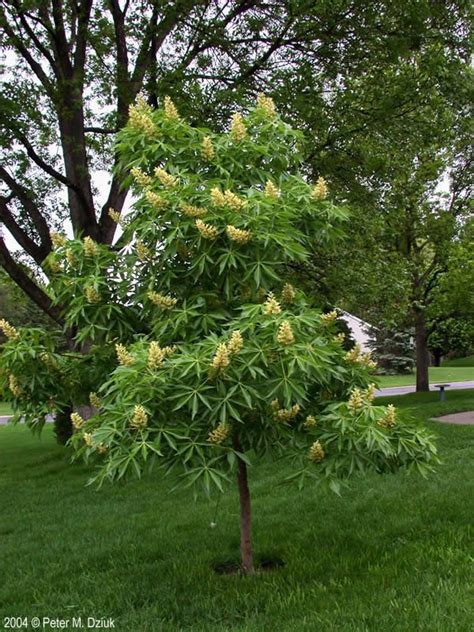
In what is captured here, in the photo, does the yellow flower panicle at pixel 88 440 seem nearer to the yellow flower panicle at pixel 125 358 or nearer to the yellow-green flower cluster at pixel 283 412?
the yellow flower panicle at pixel 125 358

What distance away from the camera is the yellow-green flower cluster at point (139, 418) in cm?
296

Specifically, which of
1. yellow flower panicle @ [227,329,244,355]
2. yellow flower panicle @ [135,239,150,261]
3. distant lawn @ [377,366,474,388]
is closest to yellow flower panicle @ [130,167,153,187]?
yellow flower panicle @ [135,239,150,261]

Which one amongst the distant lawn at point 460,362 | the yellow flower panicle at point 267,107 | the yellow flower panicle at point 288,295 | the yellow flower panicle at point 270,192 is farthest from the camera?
the distant lawn at point 460,362

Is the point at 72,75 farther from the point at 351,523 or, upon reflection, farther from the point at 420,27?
the point at 351,523

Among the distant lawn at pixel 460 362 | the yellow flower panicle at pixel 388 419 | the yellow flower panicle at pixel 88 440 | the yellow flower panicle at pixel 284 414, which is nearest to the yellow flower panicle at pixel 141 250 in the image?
the yellow flower panicle at pixel 88 440

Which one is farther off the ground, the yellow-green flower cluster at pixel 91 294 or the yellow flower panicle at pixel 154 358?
the yellow-green flower cluster at pixel 91 294

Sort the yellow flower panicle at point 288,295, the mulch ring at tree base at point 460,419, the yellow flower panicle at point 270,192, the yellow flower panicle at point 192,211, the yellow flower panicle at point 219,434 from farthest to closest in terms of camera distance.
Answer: the mulch ring at tree base at point 460,419 < the yellow flower panicle at point 288,295 < the yellow flower panicle at point 270,192 < the yellow flower panicle at point 192,211 < the yellow flower panicle at point 219,434

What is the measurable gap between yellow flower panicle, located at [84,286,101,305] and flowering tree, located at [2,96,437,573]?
2cm

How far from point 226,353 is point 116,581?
8.18 ft

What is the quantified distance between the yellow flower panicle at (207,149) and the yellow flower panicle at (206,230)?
720mm

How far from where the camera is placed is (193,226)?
363 centimetres

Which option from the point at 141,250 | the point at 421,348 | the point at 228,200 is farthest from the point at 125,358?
the point at 421,348

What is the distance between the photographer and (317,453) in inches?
135

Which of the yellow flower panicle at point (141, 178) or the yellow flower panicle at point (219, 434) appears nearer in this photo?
the yellow flower panicle at point (219, 434)
